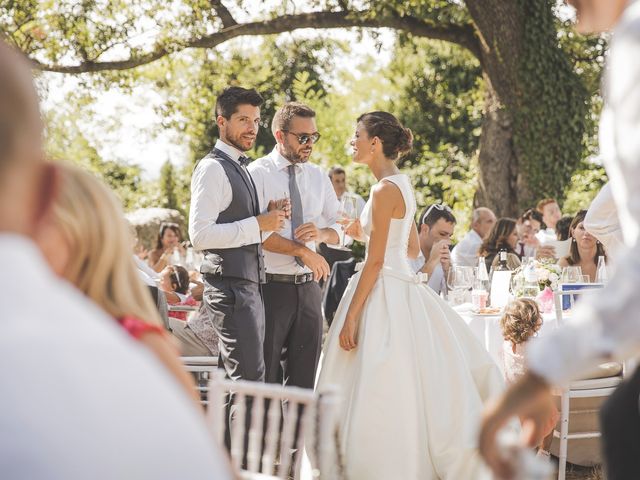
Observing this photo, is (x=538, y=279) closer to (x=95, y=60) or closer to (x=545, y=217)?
(x=545, y=217)

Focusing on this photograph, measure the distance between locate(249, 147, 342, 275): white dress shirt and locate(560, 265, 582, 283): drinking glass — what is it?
1679 millimetres

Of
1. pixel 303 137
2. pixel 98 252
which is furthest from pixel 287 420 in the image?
pixel 303 137

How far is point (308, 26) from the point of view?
Result: 1420cm

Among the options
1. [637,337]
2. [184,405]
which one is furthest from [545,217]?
[184,405]

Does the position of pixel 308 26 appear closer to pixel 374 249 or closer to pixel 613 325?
pixel 374 249

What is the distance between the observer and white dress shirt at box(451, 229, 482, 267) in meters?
8.53

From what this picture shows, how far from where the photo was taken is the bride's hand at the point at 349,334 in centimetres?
461

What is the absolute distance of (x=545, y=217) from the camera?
454 inches

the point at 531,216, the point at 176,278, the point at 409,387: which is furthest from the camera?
the point at 531,216

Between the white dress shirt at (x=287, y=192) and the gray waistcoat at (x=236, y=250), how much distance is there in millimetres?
208

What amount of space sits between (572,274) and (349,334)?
2224 millimetres

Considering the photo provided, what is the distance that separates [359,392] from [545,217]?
24.7 ft

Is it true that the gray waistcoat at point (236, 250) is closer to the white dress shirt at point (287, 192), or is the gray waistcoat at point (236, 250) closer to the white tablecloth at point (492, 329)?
the white dress shirt at point (287, 192)

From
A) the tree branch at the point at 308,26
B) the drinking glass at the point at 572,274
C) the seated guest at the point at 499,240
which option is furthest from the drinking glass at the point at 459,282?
the tree branch at the point at 308,26
